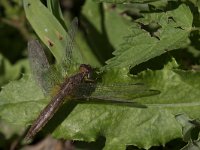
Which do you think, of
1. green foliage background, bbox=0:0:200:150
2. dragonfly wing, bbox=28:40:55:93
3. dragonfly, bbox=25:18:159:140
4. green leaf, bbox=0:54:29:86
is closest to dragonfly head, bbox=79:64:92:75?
dragonfly, bbox=25:18:159:140

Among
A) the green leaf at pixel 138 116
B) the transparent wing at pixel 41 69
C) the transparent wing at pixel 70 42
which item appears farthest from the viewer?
the transparent wing at pixel 70 42

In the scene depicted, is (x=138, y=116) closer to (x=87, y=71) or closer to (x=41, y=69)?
(x=87, y=71)

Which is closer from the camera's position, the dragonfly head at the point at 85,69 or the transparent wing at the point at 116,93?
the transparent wing at the point at 116,93

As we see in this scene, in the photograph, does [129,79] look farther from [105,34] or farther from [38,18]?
[105,34]

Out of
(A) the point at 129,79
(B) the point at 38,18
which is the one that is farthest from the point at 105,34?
(A) the point at 129,79

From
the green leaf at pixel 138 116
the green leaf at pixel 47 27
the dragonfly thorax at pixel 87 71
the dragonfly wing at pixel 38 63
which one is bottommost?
the green leaf at pixel 138 116

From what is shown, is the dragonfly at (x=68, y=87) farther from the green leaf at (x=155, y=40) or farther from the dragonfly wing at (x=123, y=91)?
the green leaf at (x=155, y=40)

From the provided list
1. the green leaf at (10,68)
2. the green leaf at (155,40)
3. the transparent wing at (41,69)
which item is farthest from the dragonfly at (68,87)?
the green leaf at (10,68)
